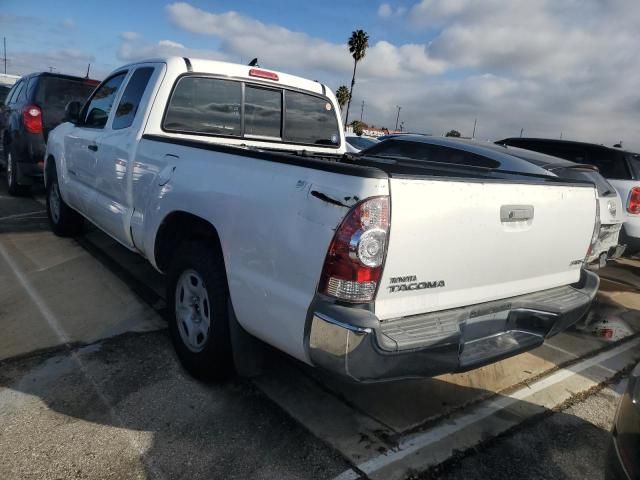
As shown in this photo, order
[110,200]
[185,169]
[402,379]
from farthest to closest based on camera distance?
[110,200], [185,169], [402,379]

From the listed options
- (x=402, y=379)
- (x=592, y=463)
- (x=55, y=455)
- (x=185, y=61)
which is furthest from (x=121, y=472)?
(x=185, y=61)

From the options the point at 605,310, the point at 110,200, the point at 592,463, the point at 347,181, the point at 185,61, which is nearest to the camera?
the point at 347,181

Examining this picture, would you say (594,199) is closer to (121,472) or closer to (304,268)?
(304,268)

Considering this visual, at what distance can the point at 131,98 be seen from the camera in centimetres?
412

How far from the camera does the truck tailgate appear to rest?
2.16m

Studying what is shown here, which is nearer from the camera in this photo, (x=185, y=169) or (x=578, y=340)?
(x=185, y=169)

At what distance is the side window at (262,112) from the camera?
423cm

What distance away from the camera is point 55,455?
2.37 meters

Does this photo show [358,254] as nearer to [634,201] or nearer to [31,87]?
[634,201]

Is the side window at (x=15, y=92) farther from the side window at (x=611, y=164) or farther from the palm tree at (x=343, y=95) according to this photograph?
the palm tree at (x=343, y=95)

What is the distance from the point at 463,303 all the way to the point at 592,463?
3.77 ft

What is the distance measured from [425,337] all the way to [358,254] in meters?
0.52

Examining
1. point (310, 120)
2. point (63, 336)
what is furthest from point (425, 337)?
point (310, 120)

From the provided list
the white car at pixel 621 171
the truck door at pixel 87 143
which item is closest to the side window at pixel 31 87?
the truck door at pixel 87 143
